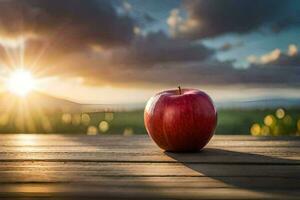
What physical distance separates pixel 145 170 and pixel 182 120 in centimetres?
76

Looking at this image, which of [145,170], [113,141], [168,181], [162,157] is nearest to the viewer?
[168,181]

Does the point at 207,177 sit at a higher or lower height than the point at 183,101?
lower

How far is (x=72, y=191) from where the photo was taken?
1.74 m

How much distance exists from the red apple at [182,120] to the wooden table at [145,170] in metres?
0.09

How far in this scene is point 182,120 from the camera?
2912 mm

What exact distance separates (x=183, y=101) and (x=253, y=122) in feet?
6.86

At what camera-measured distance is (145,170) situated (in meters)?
2.20

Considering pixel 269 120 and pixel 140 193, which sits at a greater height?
pixel 269 120

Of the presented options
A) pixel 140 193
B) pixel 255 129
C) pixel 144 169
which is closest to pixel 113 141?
pixel 144 169

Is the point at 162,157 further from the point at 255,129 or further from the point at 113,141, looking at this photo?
the point at 255,129

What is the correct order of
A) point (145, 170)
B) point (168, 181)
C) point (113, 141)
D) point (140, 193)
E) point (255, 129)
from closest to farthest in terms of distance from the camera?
point (140, 193) → point (168, 181) → point (145, 170) → point (113, 141) → point (255, 129)

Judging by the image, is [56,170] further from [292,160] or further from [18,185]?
[292,160]

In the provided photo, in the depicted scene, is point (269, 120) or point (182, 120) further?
point (269, 120)

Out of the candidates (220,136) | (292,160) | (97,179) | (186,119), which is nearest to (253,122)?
(220,136)
